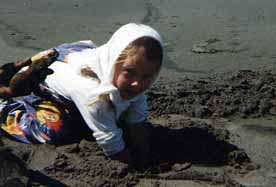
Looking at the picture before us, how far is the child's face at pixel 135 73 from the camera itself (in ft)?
9.76

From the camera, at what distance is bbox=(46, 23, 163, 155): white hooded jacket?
3039 mm

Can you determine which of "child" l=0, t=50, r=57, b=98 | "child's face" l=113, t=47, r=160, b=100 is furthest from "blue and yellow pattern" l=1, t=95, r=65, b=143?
"child's face" l=113, t=47, r=160, b=100

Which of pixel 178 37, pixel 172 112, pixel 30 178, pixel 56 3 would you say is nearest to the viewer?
pixel 30 178

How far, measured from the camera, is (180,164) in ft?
10.6

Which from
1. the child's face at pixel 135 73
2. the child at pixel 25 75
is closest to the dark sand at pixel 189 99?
the child at pixel 25 75

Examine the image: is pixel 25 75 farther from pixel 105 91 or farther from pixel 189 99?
pixel 189 99

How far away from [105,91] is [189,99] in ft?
3.59

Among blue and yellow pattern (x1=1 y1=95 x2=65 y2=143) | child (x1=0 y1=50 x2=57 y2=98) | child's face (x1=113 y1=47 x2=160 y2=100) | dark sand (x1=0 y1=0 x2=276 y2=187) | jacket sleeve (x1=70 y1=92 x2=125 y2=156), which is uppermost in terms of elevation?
child's face (x1=113 y1=47 x2=160 y2=100)

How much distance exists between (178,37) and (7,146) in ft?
8.89

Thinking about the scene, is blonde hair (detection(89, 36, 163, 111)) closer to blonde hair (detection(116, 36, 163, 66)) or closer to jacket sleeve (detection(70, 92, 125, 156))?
blonde hair (detection(116, 36, 163, 66))

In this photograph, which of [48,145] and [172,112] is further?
[172,112]

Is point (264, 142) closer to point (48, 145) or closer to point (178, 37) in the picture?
point (48, 145)

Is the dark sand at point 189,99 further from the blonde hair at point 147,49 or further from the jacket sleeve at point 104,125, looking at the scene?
the blonde hair at point 147,49

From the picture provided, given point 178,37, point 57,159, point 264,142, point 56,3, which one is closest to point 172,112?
point 264,142
